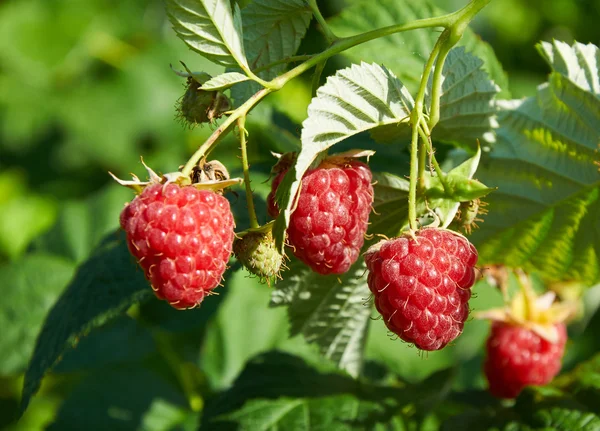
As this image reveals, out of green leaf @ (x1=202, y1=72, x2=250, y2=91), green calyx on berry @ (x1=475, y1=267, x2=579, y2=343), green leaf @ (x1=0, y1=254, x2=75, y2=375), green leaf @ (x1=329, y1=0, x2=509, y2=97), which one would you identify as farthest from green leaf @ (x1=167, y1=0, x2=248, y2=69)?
green leaf @ (x1=0, y1=254, x2=75, y2=375)

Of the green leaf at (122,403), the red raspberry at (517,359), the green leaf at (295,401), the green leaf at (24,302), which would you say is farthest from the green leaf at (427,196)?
the green leaf at (24,302)

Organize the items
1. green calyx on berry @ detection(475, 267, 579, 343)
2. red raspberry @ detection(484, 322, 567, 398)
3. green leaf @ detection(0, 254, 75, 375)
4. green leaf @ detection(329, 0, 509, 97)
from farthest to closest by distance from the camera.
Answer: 1. green leaf @ detection(0, 254, 75, 375)
2. green calyx on berry @ detection(475, 267, 579, 343)
3. red raspberry @ detection(484, 322, 567, 398)
4. green leaf @ detection(329, 0, 509, 97)

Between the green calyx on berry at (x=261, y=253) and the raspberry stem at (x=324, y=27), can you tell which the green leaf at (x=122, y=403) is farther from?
the raspberry stem at (x=324, y=27)

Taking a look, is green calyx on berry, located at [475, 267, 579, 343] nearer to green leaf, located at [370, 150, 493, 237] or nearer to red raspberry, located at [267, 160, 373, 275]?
green leaf, located at [370, 150, 493, 237]

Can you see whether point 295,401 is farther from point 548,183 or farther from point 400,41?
point 400,41

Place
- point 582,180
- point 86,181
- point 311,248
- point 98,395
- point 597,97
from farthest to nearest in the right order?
1. point 86,181
2. point 98,395
3. point 582,180
4. point 597,97
5. point 311,248

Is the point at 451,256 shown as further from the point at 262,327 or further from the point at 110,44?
the point at 110,44

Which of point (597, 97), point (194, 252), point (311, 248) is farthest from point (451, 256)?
point (597, 97)
